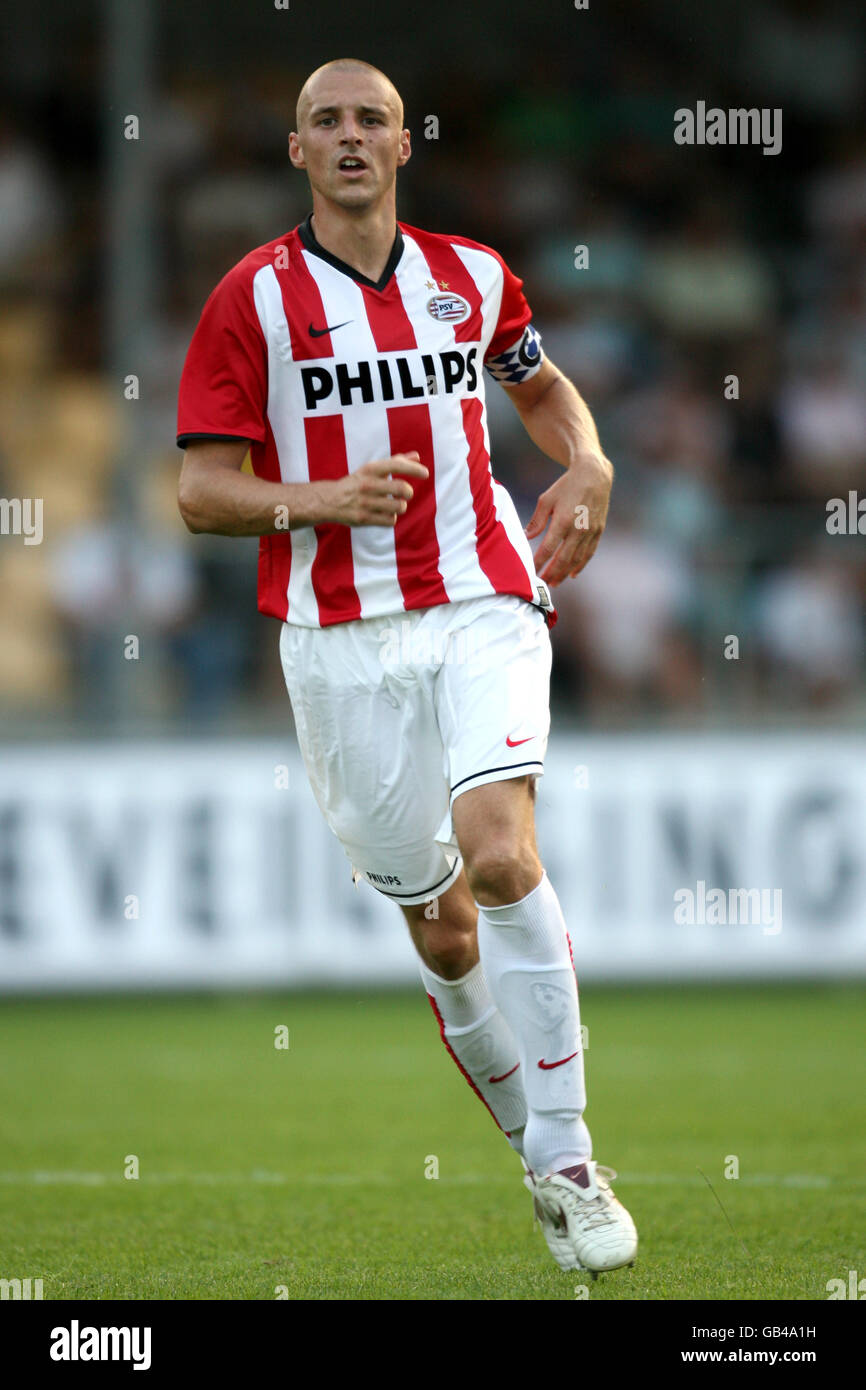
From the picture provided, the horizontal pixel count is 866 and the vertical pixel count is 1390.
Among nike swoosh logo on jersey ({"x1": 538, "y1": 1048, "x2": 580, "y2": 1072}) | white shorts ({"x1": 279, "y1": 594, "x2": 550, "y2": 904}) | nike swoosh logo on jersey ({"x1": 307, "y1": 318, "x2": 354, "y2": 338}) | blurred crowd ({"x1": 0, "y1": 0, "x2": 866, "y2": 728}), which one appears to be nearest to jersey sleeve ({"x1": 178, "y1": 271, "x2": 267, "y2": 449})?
nike swoosh logo on jersey ({"x1": 307, "y1": 318, "x2": 354, "y2": 338})

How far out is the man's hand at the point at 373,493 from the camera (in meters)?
4.08

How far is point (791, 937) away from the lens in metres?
9.59

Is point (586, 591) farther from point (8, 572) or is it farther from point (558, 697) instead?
point (8, 572)

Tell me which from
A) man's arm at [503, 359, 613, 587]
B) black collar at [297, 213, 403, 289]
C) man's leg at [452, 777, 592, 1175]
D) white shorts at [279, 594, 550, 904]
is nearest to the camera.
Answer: man's leg at [452, 777, 592, 1175]

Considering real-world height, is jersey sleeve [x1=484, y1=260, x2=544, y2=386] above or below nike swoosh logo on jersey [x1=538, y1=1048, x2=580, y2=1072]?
above

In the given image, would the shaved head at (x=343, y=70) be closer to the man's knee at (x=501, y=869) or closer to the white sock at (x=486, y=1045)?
the man's knee at (x=501, y=869)

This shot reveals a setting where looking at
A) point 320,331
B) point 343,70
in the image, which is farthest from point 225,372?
point 343,70

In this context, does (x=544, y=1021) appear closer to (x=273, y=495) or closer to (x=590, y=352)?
(x=273, y=495)

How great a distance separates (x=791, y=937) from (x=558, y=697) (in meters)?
1.74

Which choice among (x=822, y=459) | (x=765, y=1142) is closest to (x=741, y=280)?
(x=822, y=459)

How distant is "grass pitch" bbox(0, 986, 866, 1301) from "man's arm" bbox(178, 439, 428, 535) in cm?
165

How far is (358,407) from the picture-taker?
175 inches

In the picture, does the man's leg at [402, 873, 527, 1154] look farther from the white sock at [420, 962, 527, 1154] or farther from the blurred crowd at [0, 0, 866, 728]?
the blurred crowd at [0, 0, 866, 728]

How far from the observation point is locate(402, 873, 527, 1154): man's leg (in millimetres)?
4660
